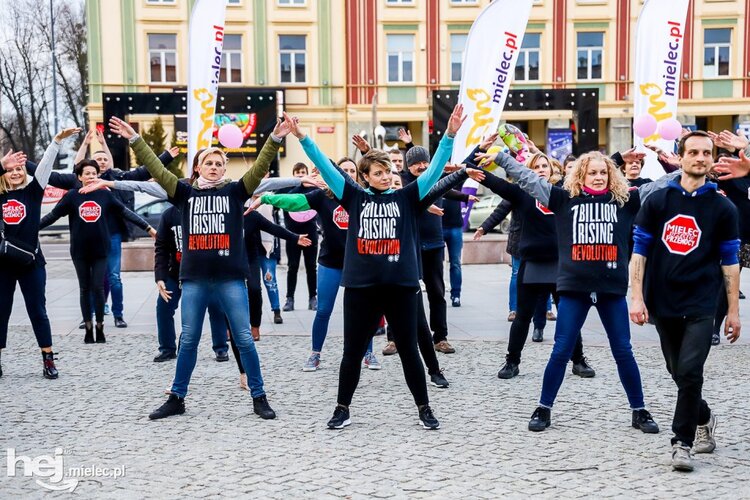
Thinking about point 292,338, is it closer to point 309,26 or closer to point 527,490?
point 527,490

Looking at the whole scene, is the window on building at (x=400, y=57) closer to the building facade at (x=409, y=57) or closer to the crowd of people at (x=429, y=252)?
the building facade at (x=409, y=57)

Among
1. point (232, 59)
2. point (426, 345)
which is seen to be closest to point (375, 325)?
point (426, 345)

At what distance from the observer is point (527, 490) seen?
190 inches

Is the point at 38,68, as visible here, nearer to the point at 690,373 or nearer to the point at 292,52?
the point at 292,52

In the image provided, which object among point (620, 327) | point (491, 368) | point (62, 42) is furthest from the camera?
point (62, 42)

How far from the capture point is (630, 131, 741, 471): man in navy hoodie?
5.20 meters

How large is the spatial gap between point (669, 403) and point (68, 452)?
167 inches

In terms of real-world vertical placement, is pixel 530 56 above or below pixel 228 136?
above

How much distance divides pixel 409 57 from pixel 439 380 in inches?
1252

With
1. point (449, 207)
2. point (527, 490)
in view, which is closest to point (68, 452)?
point (527, 490)

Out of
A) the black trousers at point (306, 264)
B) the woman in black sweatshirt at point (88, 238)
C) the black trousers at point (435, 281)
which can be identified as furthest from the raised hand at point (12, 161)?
the black trousers at point (306, 264)

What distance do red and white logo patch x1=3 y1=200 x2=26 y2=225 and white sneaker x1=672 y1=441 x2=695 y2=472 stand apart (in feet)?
18.5

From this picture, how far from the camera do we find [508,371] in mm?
7812

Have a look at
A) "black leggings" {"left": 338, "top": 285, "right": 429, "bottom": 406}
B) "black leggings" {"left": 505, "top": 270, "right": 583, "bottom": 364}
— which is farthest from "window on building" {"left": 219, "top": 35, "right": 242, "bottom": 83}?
"black leggings" {"left": 338, "top": 285, "right": 429, "bottom": 406}
